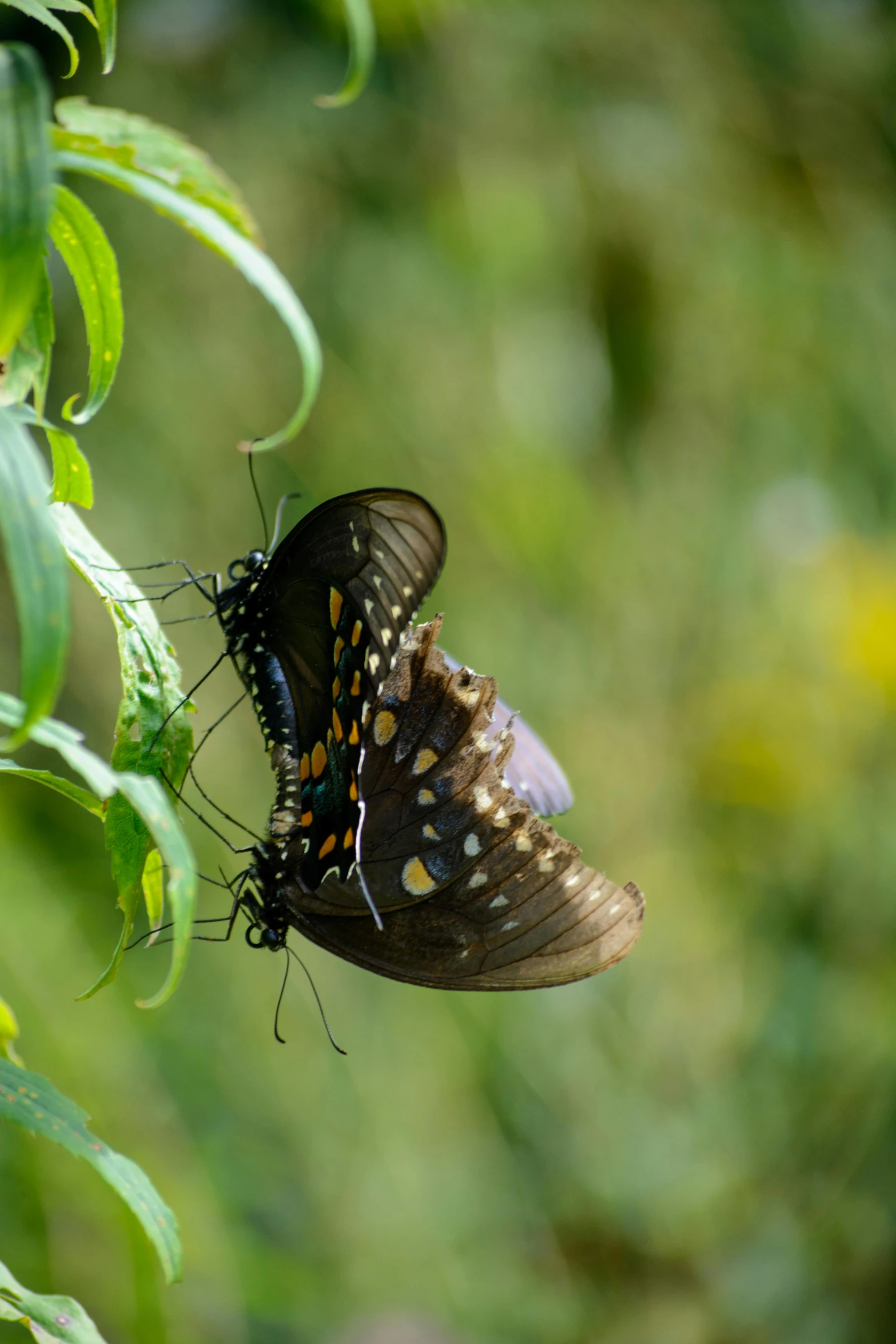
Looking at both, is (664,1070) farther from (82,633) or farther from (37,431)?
(37,431)

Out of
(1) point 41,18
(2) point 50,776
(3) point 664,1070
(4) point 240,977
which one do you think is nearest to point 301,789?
(2) point 50,776

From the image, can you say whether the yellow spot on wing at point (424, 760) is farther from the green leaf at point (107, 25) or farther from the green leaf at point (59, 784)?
the green leaf at point (107, 25)

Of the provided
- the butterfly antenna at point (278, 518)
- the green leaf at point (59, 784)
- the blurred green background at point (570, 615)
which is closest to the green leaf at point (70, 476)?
the green leaf at point (59, 784)

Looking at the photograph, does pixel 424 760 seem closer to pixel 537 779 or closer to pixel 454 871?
pixel 454 871

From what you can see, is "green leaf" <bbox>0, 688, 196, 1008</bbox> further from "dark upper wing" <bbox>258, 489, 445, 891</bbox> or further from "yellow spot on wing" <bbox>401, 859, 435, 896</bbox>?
"yellow spot on wing" <bbox>401, 859, 435, 896</bbox>

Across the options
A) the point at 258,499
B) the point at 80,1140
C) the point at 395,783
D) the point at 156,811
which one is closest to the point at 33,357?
the point at 156,811

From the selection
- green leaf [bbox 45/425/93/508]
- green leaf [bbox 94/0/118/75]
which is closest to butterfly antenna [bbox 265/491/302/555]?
green leaf [bbox 45/425/93/508]

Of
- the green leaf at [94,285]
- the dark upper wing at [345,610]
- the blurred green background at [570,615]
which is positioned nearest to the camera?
the green leaf at [94,285]
